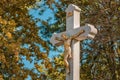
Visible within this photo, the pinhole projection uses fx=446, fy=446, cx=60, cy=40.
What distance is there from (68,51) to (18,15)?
159 inches

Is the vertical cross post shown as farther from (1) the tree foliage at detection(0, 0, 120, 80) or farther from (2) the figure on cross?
(1) the tree foliage at detection(0, 0, 120, 80)

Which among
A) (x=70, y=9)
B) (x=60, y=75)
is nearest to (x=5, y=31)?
(x=70, y=9)

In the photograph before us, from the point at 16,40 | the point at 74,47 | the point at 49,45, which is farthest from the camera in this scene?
the point at 49,45

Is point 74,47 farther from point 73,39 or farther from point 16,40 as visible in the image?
point 16,40

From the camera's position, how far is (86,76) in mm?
13414

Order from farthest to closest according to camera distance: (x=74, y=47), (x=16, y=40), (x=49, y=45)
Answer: (x=49, y=45)
(x=16, y=40)
(x=74, y=47)

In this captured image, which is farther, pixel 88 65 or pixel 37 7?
pixel 37 7

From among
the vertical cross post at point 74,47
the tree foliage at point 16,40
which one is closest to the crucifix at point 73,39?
the vertical cross post at point 74,47

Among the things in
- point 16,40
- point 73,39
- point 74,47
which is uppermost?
point 16,40

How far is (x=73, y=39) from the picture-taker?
22.6ft

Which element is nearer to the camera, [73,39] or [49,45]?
[73,39]

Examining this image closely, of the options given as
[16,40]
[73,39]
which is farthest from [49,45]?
[73,39]

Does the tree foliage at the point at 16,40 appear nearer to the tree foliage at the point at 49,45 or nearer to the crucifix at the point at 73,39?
the tree foliage at the point at 49,45

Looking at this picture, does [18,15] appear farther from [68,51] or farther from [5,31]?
[68,51]
